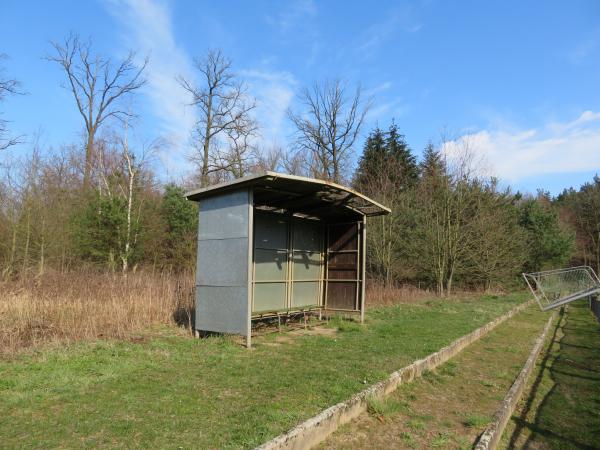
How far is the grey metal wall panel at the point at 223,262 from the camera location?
25.9ft

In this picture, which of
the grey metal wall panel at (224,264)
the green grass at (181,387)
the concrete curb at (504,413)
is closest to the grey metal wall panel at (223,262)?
the grey metal wall panel at (224,264)

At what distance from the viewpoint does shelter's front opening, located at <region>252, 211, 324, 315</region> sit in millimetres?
9750

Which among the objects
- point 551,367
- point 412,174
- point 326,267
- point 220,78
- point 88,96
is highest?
point 220,78

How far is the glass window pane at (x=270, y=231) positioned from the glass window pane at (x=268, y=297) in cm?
93

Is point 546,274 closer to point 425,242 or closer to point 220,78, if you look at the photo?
point 425,242

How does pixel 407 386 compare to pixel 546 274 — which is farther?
pixel 546 274

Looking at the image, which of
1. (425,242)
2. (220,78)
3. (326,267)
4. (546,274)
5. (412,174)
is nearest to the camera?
(326,267)

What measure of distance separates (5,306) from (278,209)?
19.3ft

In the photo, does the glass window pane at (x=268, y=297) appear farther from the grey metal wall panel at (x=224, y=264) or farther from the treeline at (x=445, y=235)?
the treeline at (x=445, y=235)

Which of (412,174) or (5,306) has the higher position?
(412,174)

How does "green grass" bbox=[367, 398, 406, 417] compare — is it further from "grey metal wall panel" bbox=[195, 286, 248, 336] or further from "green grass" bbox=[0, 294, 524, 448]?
"grey metal wall panel" bbox=[195, 286, 248, 336]

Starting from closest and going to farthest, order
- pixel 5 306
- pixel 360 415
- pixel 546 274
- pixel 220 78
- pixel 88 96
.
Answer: pixel 360 415, pixel 5 306, pixel 546 274, pixel 88 96, pixel 220 78

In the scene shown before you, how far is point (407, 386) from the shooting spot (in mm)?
5910

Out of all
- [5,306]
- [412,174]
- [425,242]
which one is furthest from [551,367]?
[412,174]
